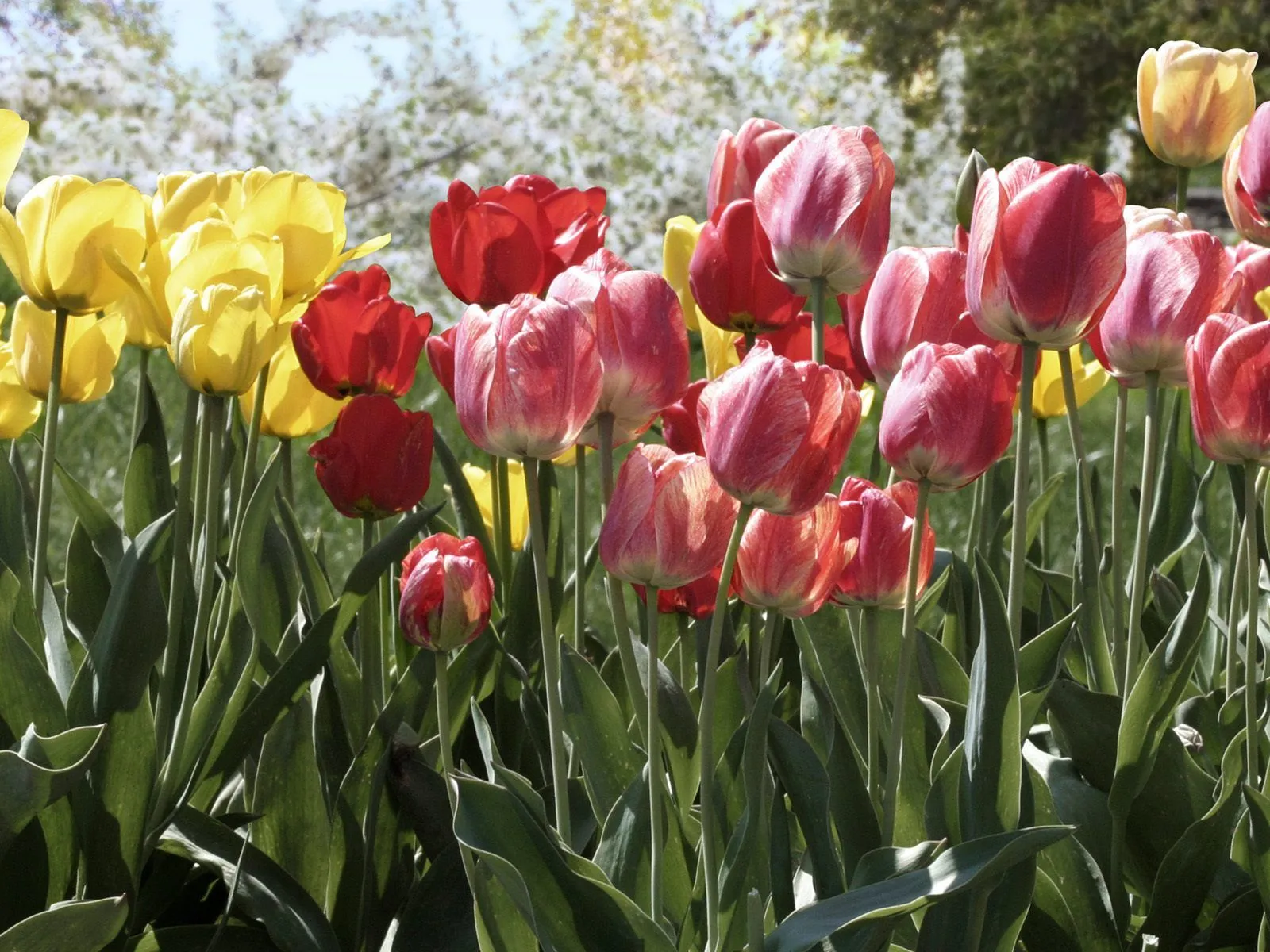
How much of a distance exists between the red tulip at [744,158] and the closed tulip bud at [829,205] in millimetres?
225

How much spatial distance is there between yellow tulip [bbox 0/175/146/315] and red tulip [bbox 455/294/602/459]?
1.24 ft

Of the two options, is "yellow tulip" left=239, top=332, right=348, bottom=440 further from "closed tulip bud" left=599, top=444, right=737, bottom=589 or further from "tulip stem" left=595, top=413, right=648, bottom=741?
"closed tulip bud" left=599, top=444, right=737, bottom=589

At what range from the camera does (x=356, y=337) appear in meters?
1.24

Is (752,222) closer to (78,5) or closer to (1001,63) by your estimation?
(1001,63)

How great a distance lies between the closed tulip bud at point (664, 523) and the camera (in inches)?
30.5

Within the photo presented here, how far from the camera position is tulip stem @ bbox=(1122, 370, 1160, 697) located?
94 cm

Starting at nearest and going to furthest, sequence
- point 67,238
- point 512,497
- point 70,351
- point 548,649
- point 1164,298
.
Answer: point 548,649 < point 1164,298 < point 67,238 < point 70,351 < point 512,497

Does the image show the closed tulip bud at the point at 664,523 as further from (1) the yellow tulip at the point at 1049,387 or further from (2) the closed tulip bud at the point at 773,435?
(1) the yellow tulip at the point at 1049,387

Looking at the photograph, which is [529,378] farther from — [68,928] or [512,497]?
[512,497]

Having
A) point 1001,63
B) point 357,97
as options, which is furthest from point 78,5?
point 1001,63

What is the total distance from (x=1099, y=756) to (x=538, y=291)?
1.88 ft

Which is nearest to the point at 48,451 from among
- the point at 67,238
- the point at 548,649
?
the point at 67,238

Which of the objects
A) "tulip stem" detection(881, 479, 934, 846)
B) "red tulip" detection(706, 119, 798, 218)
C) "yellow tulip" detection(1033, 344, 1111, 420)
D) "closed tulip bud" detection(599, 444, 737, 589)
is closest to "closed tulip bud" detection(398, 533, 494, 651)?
"closed tulip bud" detection(599, 444, 737, 589)

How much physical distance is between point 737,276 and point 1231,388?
15.8 inches
